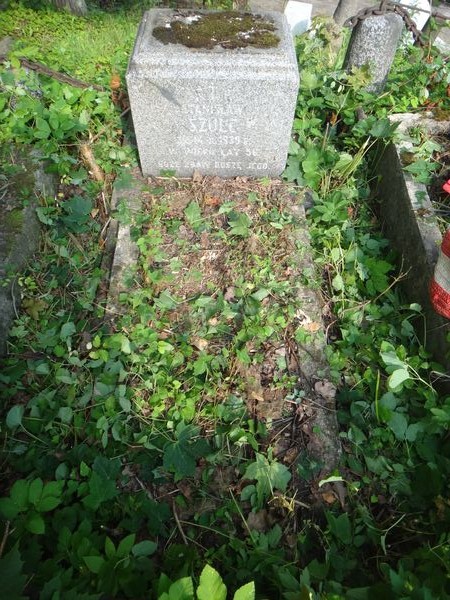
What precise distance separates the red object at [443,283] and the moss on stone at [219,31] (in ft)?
5.38

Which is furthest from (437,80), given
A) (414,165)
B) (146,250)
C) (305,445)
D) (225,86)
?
(305,445)

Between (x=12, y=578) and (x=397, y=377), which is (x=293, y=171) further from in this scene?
→ (x=12, y=578)

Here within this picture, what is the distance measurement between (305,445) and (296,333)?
2.03ft

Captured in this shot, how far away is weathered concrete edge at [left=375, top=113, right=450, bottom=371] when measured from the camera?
2.31 metres

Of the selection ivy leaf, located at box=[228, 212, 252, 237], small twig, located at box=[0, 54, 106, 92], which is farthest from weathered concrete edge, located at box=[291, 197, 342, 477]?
small twig, located at box=[0, 54, 106, 92]

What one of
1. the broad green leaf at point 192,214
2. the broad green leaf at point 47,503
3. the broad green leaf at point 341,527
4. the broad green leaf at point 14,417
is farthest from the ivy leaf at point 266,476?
the broad green leaf at point 192,214

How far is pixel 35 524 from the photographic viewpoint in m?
1.57

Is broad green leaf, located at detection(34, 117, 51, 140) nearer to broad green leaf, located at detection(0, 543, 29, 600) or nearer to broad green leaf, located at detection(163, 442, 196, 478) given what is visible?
broad green leaf, located at detection(163, 442, 196, 478)

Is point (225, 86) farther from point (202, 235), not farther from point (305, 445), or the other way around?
point (305, 445)

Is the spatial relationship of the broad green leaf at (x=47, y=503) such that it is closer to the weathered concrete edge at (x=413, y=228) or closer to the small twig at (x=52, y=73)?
the weathered concrete edge at (x=413, y=228)

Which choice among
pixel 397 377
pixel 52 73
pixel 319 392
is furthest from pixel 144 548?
pixel 52 73

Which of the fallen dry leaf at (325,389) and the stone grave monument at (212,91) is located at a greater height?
the stone grave monument at (212,91)

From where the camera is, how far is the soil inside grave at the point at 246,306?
6.93 feet

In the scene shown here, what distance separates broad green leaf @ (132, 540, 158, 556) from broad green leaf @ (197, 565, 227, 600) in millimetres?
609
